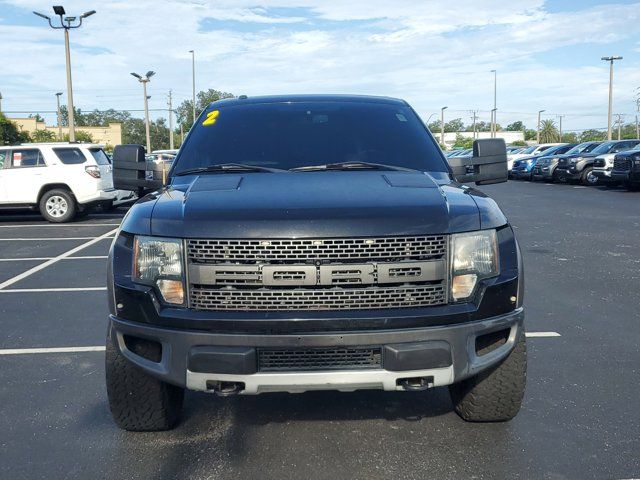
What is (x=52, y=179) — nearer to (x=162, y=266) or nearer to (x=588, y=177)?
(x=162, y=266)

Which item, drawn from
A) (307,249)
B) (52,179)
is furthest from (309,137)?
(52,179)

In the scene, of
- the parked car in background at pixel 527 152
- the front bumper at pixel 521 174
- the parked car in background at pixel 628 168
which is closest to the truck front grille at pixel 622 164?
the parked car in background at pixel 628 168

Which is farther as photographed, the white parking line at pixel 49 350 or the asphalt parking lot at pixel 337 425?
the white parking line at pixel 49 350

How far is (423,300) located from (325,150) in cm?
152

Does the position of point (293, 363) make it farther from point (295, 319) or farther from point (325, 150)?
point (325, 150)

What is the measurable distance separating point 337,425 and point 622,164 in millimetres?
19003

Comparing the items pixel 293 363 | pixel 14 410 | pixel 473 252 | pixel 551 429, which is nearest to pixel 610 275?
pixel 551 429

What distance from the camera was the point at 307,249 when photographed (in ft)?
9.25

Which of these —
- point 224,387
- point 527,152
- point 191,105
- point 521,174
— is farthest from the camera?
point 191,105

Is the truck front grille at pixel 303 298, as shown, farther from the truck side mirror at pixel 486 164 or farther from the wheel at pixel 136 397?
the truck side mirror at pixel 486 164

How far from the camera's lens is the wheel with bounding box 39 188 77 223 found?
1473cm

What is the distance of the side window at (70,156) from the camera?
14727 millimetres

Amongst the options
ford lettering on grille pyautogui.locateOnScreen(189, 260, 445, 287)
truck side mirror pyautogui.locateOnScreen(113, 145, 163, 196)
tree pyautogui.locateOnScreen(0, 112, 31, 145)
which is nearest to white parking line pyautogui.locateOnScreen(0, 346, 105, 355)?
truck side mirror pyautogui.locateOnScreen(113, 145, 163, 196)

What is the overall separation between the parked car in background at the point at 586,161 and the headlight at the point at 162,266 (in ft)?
76.4
